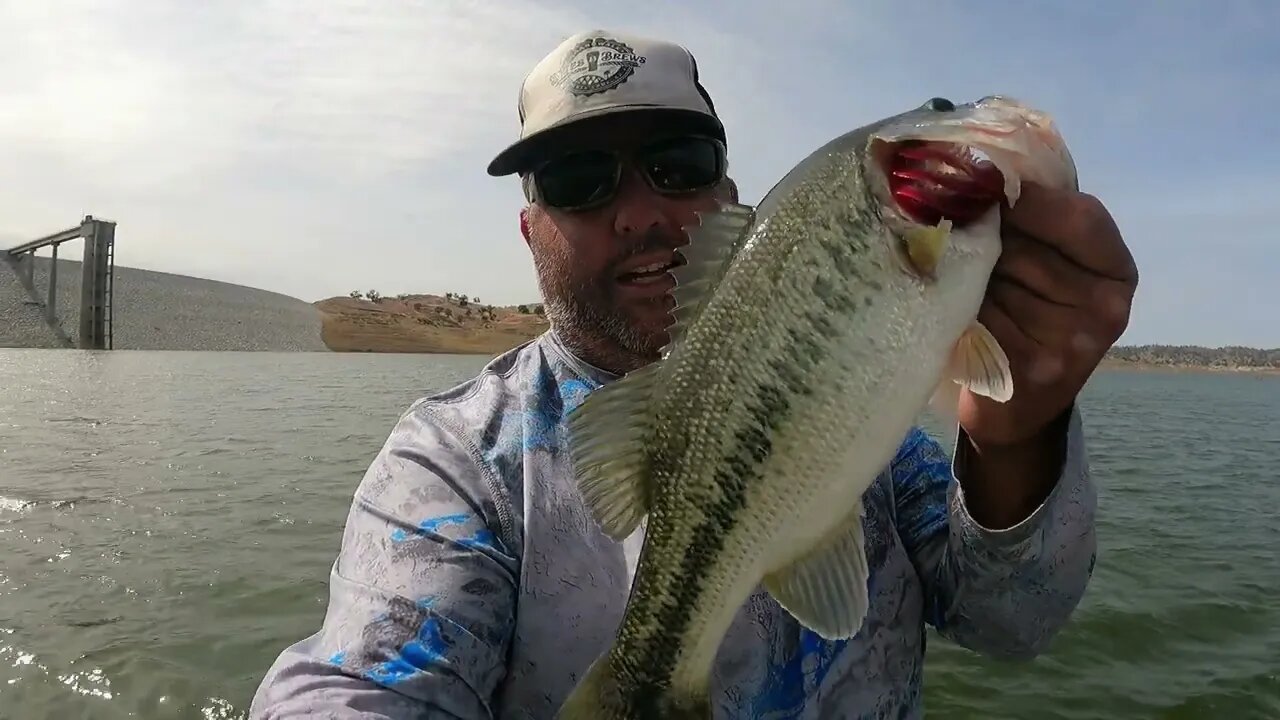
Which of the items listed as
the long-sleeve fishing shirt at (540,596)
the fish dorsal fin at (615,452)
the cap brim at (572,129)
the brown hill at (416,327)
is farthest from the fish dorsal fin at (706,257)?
the brown hill at (416,327)

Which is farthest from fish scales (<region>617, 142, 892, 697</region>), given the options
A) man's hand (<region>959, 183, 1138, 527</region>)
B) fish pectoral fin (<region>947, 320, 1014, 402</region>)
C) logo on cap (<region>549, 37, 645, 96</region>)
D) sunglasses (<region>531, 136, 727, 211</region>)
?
logo on cap (<region>549, 37, 645, 96</region>)

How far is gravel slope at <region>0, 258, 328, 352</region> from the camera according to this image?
171 feet

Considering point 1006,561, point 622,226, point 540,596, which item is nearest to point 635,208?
point 622,226

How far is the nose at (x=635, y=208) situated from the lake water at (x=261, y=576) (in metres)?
5.59

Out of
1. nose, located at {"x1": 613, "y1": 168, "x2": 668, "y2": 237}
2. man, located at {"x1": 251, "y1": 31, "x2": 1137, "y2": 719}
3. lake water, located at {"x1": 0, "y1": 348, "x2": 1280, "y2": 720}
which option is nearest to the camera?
man, located at {"x1": 251, "y1": 31, "x2": 1137, "y2": 719}

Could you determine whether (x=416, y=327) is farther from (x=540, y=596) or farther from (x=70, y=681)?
(x=540, y=596)

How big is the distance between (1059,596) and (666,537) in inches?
51.4

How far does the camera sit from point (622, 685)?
6.62 feet

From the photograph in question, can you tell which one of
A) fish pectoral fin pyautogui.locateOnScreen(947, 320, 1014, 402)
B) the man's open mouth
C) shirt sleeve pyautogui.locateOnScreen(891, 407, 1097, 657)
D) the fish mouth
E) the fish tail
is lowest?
the fish tail

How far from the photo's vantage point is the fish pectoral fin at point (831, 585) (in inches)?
77.7

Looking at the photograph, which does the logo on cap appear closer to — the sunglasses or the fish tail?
the sunglasses

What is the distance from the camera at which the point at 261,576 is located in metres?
9.20

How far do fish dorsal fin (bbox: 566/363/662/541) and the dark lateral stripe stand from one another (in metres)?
0.21

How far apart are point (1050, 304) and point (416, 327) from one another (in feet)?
218
